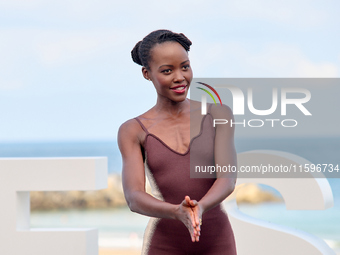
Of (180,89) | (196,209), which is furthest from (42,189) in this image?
(196,209)

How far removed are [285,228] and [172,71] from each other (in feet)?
7.77

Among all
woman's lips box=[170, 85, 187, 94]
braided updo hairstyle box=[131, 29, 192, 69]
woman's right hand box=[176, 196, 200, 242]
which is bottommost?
woman's right hand box=[176, 196, 200, 242]

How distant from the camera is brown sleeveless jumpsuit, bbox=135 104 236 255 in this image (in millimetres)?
2041

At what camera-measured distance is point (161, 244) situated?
207cm

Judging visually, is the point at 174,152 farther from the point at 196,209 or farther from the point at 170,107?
the point at 196,209

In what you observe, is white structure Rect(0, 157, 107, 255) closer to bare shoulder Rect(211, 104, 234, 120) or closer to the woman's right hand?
bare shoulder Rect(211, 104, 234, 120)

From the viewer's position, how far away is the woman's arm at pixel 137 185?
182cm

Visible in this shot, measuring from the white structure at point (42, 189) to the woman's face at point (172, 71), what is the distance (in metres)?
2.26

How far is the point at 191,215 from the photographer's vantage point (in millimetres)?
1756

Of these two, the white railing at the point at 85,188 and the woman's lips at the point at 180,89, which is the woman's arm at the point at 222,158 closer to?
the woman's lips at the point at 180,89

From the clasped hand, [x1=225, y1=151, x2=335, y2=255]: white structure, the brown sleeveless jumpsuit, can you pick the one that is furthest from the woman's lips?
[x1=225, y1=151, x2=335, y2=255]: white structure

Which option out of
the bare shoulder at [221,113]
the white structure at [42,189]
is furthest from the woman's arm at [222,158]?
the white structure at [42,189]

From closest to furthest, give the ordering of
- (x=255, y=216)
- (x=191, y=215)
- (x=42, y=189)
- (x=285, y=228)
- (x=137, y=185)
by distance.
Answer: (x=191, y=215)
(x=137, y=185)
(x=285, y=228)
(x=42, y=189)
(x=255, y=216)

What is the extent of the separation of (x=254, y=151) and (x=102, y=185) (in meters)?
1.07
